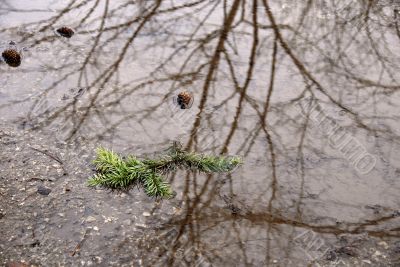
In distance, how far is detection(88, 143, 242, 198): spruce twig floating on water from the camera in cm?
297

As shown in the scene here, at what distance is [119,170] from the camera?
300 centimetres

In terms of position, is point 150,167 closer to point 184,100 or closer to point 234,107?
point 184,100

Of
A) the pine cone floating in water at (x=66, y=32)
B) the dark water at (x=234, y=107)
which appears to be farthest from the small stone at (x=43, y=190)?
the pine cone floating in water at (x=66, y=32)

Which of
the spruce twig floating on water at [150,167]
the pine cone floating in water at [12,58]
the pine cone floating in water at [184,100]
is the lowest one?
the pine cone floating in water at [12,58]

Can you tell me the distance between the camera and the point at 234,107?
3.73 m

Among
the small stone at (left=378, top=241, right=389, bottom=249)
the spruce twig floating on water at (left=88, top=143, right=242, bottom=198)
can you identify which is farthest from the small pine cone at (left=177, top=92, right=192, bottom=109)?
the small stone at (left=378, top=241, right=389, bottom=249)

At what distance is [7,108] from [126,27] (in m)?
1.68

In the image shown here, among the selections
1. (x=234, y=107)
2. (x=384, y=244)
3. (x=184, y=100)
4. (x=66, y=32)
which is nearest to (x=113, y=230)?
(x=184, y=100)

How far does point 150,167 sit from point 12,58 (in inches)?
74.2

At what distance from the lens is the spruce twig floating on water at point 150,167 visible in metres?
2.97

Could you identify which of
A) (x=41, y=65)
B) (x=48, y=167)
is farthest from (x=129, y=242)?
(x=41, y=65)

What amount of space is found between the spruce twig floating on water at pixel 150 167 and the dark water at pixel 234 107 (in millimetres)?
91

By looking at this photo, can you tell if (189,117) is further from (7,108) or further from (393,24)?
(393,24)

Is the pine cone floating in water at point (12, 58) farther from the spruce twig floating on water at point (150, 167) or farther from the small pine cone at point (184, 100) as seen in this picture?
the small pine cone at point (184, 100)
